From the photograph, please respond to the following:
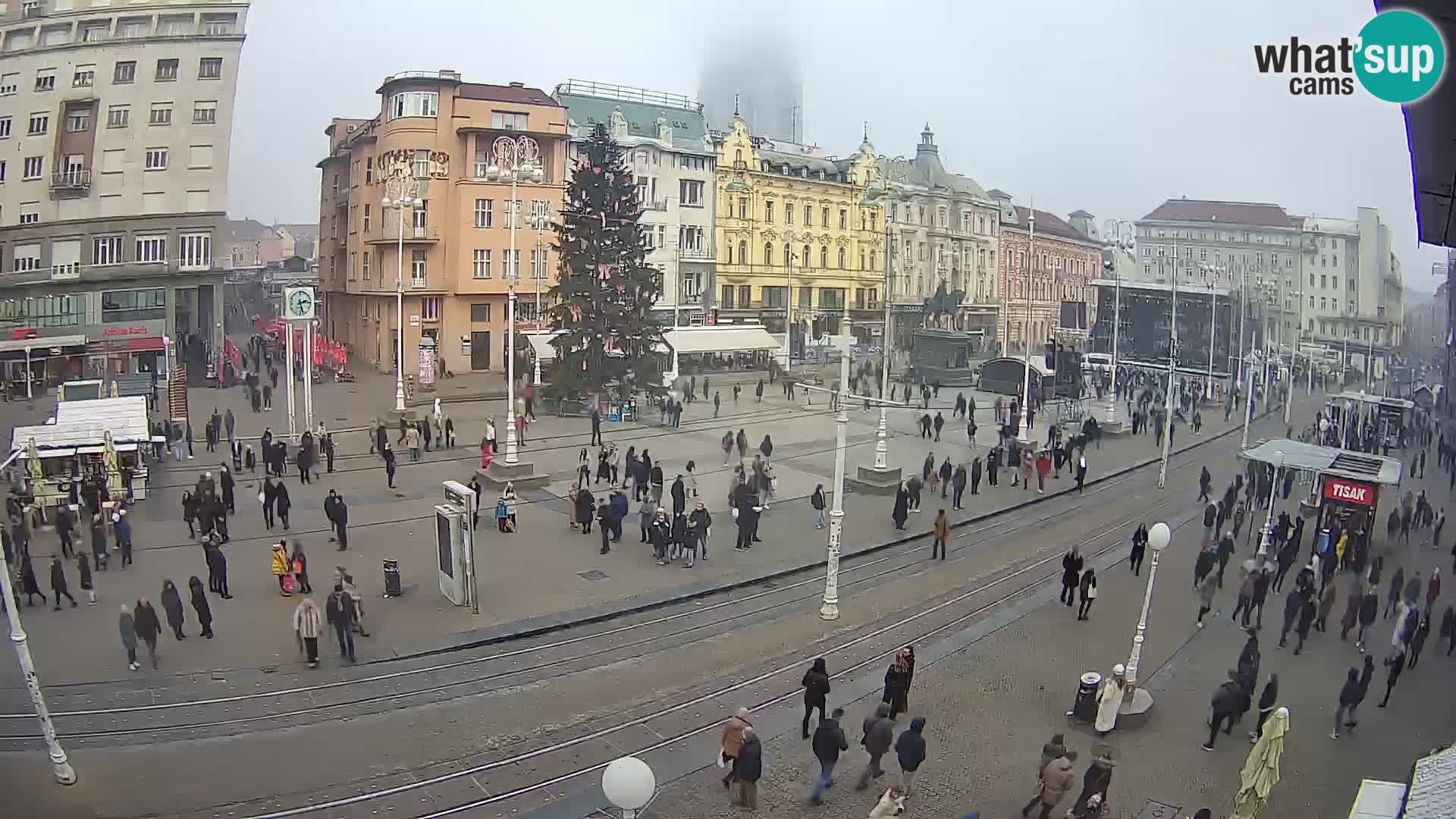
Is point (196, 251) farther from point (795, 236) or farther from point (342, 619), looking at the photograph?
point (795, 236)

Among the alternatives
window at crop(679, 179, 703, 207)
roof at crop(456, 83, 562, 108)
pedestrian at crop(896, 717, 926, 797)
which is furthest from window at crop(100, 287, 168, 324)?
window at crop(679, 179, 703, 207)

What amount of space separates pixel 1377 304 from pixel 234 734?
2859 centimetres

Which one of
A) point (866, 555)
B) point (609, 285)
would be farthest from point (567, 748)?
point (609, 285)

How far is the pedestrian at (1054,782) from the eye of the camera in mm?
8859

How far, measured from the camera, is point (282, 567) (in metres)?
14.9

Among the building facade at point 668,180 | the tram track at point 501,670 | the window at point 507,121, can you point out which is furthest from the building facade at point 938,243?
the tram track at point 501,670

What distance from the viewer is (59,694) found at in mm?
11383

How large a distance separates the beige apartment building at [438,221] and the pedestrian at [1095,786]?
101 feet

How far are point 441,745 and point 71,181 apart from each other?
1678 centimetres

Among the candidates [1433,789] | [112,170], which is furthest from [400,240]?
[1433,789]

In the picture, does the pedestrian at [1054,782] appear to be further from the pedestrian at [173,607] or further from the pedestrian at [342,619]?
the pedestrian at [173,607]

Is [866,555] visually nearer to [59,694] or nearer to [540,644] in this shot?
[540,644]

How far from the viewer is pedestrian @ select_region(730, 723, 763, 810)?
9.07 m

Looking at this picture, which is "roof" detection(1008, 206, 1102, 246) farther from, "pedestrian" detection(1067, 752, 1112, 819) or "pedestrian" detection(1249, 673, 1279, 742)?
"pedestrian" detection(1067, 752, 1112, 819)
